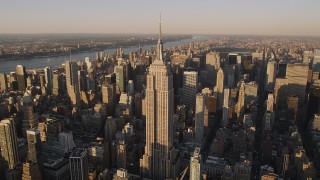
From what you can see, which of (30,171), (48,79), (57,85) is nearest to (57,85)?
(57,85)

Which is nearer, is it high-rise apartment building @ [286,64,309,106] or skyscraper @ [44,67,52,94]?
high-rise apartment building @ [286,64,309,106]

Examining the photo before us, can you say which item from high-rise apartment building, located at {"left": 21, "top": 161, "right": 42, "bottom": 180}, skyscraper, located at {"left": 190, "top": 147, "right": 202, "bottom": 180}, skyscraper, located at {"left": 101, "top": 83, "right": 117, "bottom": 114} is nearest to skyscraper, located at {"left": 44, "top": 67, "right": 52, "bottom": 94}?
skyscraper, located at {"left": 101, "top": 83, "right": 117, "bottom": 114}

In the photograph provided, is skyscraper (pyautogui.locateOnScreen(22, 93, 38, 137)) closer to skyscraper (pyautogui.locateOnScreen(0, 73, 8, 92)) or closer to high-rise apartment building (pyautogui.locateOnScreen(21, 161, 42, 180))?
high-rise apartment building (pyautogui.locateOnScreen(21, 161, 42, 180))

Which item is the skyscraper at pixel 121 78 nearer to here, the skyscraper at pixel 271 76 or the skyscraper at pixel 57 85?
the skyscraper at pixel 57 85

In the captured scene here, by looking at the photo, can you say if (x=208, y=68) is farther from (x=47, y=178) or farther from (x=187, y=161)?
(x=47, y=178)

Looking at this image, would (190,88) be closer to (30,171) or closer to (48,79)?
(48,79)

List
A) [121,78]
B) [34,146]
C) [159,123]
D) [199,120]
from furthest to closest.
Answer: [121,78], [199,120], [34,146], [159,123]
